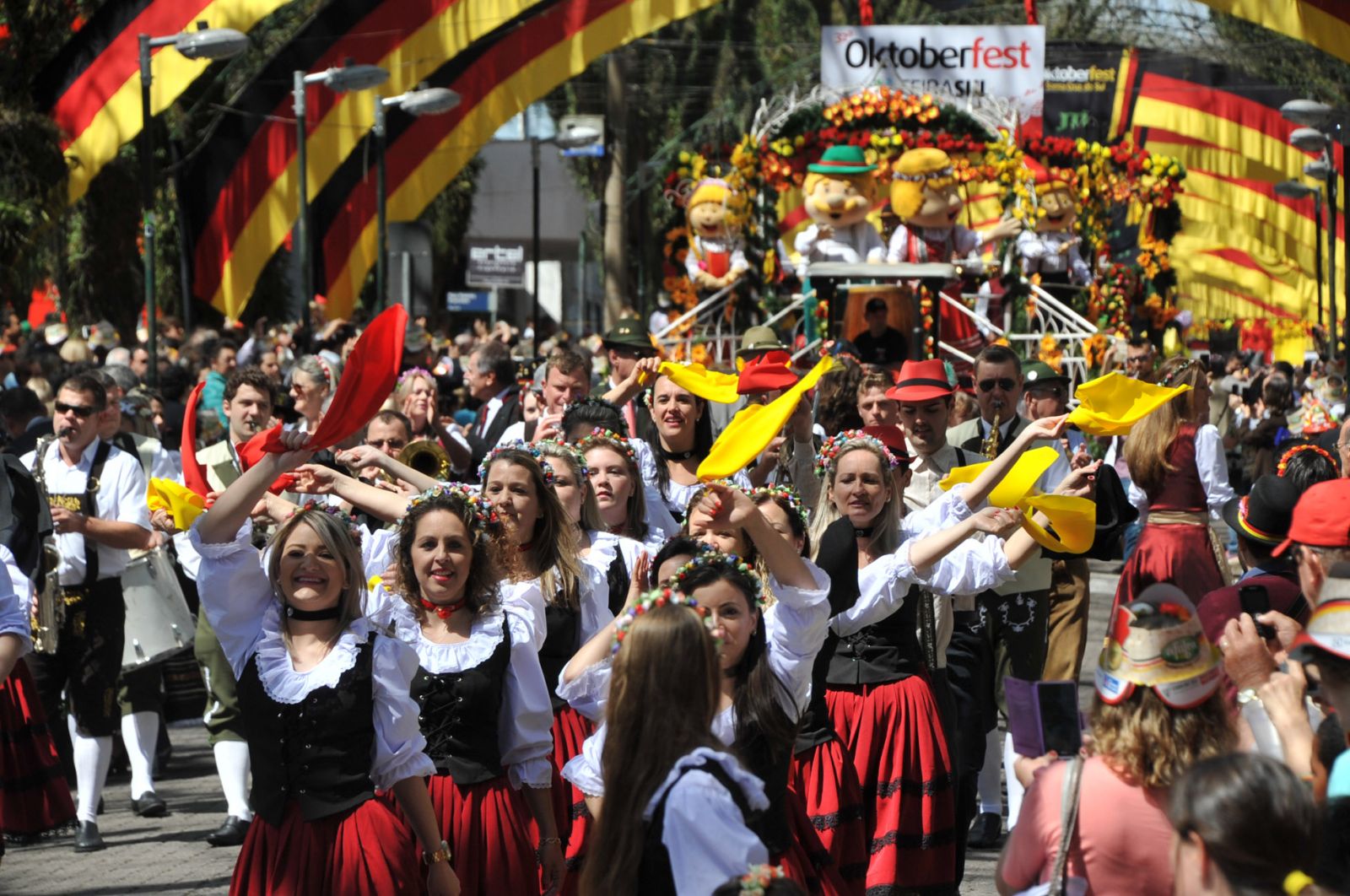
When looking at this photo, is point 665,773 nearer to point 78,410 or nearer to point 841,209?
point 78,410

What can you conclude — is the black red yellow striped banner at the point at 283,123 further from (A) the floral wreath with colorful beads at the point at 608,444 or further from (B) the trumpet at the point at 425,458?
(A) the floral wreath with colorful beads at the point at 608,444

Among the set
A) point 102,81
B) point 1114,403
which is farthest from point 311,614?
point 102,81

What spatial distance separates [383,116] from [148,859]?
43.9ft

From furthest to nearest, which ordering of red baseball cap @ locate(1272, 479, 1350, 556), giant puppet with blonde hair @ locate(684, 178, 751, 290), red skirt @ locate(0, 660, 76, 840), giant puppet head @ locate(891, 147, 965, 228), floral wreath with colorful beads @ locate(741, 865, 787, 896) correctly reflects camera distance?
1. giant puppet with blonde hair @ locate(684, 178, 751, 290)
2. giant puppet head @ locate(891, 147, 965, 228)
3. red skirt @ locate(0, 660, 76, 840)
4. red baseball cap @ locate(1272, 479, 1350, 556)
5. floral wreath with colorful beads @ locate(741, 865, 787, 896)

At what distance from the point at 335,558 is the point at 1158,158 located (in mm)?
17976

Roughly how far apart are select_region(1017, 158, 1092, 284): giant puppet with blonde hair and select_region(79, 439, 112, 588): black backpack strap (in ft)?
40.7

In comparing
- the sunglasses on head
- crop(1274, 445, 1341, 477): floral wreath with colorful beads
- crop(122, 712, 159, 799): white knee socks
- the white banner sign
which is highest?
the white banner sign

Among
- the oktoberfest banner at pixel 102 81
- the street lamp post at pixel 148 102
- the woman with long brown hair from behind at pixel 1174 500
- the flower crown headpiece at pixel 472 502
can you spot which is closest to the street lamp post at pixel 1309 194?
the oktoberfest banner at pixel 102 81

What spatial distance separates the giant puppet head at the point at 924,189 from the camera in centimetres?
1856

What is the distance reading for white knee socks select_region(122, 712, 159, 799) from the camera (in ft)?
29.9

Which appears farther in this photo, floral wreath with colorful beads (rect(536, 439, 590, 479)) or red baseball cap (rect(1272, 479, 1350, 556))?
floral wreath with colorful beads (rect(536, 439, 590, 479))

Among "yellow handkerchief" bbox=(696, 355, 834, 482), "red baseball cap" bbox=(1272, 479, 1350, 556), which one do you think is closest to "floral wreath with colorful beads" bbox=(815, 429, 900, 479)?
"yellow handkerchief" bbox=(696, 355, 834, 482)

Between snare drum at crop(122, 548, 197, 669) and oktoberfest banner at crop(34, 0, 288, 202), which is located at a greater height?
oktoberfest banner at crop(34, 0, 288, 202)

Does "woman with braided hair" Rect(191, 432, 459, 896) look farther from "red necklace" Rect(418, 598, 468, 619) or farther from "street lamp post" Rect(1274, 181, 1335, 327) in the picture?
"street lamp post" Rect(1274, 181, 1335, 327)
